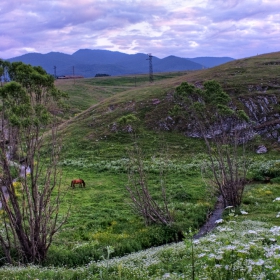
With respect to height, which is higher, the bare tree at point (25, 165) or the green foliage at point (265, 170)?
the bare tree at point (25, 165)

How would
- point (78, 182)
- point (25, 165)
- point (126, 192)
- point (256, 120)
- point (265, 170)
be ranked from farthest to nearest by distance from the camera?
point (256, 120) → point (265, 170) → point (78, 182) → point (126, 192) → point (25, 165)

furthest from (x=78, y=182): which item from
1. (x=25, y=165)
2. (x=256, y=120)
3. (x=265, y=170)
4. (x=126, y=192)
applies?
(x=256, y=120)

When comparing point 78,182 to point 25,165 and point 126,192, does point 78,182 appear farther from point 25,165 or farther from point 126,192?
point 25,165

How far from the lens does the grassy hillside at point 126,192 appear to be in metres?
15.2

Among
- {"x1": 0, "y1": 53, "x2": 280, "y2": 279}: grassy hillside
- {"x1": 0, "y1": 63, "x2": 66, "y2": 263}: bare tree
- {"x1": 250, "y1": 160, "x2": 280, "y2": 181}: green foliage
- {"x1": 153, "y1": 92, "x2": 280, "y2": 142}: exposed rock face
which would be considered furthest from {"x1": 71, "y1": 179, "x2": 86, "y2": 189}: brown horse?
{"x1": 153, "y1": 92, "x2": 280, "y2": 142}: exposed rock face

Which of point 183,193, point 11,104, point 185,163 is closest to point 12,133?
point 11,104

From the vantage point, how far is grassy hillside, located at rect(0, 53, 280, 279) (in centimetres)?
1516

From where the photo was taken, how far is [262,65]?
278 ft

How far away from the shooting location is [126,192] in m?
33.5

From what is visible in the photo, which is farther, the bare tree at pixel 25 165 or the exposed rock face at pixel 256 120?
the exposed rock face at pixel 256 120

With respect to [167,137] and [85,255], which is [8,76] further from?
[167,137]

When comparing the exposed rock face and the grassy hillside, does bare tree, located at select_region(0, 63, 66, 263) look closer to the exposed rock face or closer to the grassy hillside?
the grassy hillside

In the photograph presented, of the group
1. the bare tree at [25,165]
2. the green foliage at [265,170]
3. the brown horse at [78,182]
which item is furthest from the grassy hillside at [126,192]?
the bare tree at [25,165]

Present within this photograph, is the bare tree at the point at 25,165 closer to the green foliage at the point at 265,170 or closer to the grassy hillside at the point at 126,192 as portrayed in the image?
the grassy hillside at the point at 126,192
